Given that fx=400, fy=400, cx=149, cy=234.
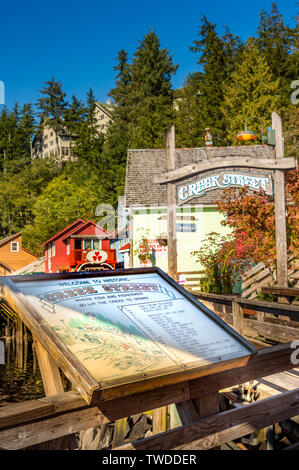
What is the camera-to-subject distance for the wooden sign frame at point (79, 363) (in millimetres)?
2174

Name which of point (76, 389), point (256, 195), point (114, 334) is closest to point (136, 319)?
point (114, 334)

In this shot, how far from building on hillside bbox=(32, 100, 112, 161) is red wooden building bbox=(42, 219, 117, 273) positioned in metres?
33.2

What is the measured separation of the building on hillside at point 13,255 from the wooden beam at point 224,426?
43.6 meters

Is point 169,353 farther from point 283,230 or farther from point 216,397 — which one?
point 283,230

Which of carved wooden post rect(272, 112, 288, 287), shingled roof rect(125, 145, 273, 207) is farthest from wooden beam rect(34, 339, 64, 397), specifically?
shingled roof rect(125, 145, 273, 207)

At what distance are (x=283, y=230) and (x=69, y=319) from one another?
641 cm

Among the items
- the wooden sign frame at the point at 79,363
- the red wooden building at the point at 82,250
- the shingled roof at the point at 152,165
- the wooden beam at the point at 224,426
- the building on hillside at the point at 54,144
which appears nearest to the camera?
the wooden sign frame at the point at 79,363

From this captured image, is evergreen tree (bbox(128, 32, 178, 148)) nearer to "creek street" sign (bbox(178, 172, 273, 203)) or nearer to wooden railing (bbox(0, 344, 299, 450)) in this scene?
"creek street" sign (bbox(178, 172, 273, 203))

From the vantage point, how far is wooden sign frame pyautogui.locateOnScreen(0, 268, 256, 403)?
217cm

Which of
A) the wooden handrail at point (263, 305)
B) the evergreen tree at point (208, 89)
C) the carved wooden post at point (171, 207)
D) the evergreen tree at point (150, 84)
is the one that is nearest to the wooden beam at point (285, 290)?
the wooden handrail at point (263, 305)

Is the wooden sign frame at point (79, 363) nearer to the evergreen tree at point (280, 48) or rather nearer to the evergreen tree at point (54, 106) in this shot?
the evergreen tree at point (280, 48)

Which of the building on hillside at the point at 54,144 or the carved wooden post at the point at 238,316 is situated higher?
the building on hillside at the point at 54,144

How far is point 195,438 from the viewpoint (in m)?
2.50

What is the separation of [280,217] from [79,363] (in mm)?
6730
